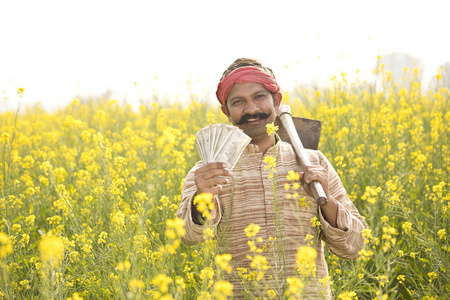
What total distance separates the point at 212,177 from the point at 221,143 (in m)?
0.15

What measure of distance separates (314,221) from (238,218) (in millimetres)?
348

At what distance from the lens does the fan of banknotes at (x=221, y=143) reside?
1757 mm

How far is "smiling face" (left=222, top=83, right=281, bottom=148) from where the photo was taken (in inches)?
80.7

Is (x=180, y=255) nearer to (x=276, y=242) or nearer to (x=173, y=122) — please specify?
(x=276, y=242)

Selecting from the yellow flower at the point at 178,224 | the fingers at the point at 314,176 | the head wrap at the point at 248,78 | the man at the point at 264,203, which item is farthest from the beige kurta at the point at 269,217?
the yellow flower at the point at 178,224

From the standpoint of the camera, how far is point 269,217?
1.97 meters

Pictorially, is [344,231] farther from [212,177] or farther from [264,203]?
[212,177]

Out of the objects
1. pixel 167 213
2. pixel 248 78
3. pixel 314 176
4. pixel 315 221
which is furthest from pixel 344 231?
pixel 167 213

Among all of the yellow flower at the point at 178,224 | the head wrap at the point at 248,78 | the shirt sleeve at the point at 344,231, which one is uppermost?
the head wrap at the point at 248,78

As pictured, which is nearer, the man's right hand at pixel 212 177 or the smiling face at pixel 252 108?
the man's right hand at pixel 212 177

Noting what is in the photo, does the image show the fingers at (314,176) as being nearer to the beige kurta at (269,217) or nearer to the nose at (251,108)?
the beige kurta at (269,217)

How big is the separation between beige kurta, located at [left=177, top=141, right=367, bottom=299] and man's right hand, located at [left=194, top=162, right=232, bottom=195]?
17 centimetres

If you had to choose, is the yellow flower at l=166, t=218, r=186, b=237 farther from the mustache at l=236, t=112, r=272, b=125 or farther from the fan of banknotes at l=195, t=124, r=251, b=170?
the mustache at l=236, t=112, r=272, b=125

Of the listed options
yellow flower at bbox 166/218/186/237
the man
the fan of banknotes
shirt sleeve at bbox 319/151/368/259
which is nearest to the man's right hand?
the fan of banknotes
